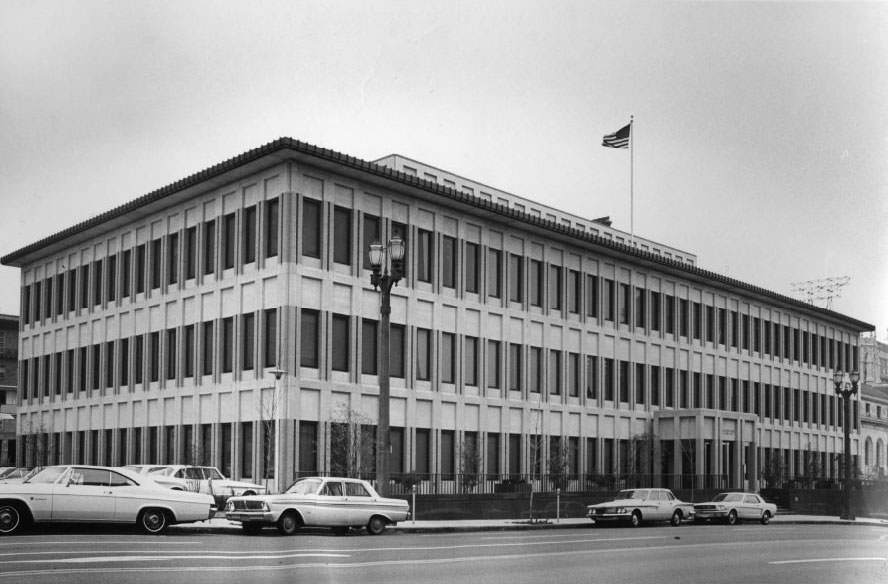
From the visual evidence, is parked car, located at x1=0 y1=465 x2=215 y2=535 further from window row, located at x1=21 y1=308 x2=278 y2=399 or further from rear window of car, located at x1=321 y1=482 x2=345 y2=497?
window row, located at x1=21 y1=308 x2=278 y2=399

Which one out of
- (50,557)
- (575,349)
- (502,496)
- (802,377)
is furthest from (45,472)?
(802,377)

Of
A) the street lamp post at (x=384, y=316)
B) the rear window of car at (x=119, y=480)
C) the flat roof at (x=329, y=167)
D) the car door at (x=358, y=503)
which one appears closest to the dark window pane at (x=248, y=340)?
the flat roof at (x=329, y=167)

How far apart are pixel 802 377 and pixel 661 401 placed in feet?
58.0

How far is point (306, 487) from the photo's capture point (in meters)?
25.8

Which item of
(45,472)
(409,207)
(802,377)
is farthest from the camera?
(802,377)

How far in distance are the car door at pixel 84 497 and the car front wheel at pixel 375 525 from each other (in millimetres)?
6505

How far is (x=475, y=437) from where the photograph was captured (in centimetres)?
4366

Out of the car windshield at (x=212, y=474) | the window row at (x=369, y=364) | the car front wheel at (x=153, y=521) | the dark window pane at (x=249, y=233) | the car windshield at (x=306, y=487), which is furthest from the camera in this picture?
the dark window pane at (x=249, y=233)

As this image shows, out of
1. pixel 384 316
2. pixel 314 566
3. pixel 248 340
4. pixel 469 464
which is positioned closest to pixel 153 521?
pixel 384 316

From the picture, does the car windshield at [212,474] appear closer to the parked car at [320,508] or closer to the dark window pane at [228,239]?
the parked car at [320,508]

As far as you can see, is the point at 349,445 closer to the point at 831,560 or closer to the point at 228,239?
the point at 228,239

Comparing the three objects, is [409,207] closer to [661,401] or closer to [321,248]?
[321,248]

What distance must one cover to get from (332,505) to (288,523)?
1.19 m

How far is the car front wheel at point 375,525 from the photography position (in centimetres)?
2652
